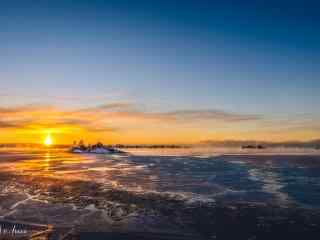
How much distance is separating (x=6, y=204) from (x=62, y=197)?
2.51m

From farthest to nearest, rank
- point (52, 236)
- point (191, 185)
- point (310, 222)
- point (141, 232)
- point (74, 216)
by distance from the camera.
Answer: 1. point (191, 185)
2. point (74, 216)
3. point (310, 222)
4. point (141, 232)
5. point (52, 236)

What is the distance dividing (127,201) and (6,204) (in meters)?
Result: 4.95

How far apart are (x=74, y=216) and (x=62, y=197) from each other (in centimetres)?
423

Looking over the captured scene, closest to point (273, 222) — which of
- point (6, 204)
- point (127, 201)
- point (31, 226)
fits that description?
point (127, 201)

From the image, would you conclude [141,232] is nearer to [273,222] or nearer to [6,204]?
[273,222]

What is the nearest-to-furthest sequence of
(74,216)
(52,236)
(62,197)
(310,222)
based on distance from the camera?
(52,236) < (310,222) < (74,216) < (62,197)

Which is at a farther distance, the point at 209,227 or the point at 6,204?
the point at 6,204

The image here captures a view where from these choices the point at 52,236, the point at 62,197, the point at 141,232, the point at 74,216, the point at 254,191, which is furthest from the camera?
the point at 254,191

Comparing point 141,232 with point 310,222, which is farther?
point 310,222

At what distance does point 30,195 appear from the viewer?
15508mm

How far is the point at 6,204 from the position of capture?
13.1m

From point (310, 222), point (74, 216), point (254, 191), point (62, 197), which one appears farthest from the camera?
point (254, 191)

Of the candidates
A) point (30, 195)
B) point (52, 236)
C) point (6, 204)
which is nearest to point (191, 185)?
point (30, 195)

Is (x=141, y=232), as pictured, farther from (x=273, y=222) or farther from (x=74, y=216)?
(x=273, y=222)
